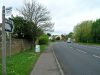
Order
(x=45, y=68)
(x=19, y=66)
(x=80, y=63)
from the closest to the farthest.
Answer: (x=45, y=68) < (x=19, y=66) < (x=80, y=63)

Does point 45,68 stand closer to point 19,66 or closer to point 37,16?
point 19,66

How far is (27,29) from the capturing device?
41094mm

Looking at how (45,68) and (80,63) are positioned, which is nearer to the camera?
(45,68)

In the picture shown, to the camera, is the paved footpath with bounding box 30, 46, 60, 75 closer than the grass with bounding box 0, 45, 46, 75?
No

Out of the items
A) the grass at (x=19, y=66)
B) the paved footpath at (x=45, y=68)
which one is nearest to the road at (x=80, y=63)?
the paved footpath at (x=45, y=68)

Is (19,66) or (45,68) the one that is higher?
(19,66)

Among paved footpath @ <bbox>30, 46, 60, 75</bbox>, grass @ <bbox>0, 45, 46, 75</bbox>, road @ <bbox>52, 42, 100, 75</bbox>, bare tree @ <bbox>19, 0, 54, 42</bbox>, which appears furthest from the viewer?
bare tree @ <bbox>19, 0, 54, 42</bbox>

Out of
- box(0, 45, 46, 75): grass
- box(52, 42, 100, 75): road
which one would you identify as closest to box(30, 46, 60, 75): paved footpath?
box(0, 45, 46, 75): grass

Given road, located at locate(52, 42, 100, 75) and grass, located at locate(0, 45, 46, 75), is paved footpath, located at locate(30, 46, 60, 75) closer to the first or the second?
grass, located at locate(0, 45, 46, 75)

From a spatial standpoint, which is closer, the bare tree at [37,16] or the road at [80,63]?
the road at [80,63]

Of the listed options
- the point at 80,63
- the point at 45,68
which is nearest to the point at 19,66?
the point at 45,68

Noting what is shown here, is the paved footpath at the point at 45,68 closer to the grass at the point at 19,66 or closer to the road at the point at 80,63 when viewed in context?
the grass at the point at 19,66

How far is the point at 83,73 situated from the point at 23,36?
28926 millimetres

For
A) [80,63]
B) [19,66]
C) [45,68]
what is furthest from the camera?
[80,63]
